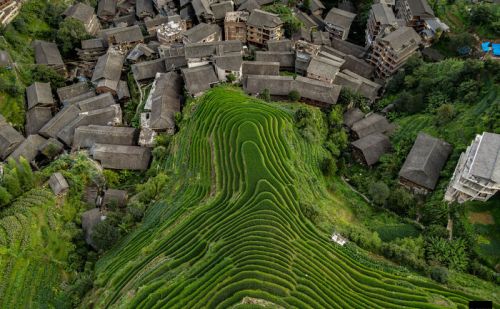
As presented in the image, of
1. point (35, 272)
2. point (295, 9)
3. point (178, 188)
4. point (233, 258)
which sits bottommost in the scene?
point (35, 272)

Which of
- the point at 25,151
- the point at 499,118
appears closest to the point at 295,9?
the point at 499,118

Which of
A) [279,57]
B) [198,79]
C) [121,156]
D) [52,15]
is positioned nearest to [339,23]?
[279,57]

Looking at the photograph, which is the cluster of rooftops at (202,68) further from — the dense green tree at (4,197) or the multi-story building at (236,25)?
the dense green tree at (4,197)

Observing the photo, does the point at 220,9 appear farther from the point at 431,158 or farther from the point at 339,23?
the point at 431,158

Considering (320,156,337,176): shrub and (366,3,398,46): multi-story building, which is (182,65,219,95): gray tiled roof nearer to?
(320,156,337,176): shrub

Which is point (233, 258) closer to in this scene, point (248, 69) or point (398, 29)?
point (248, 69)

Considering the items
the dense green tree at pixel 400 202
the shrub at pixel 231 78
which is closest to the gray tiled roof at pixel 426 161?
the dense green tree at pixel 400 202
